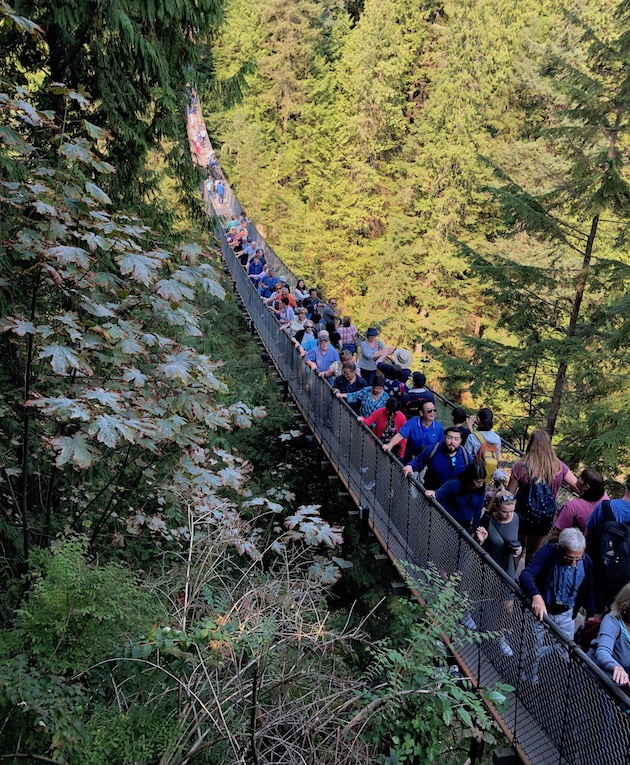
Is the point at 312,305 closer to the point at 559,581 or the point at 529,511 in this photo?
the point at 529,511

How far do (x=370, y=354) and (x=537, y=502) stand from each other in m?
3.81

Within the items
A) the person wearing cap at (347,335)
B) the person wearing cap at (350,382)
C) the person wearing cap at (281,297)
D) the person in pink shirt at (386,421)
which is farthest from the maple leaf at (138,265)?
the person wearing cap at (281,297)

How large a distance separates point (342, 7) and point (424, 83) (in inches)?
829

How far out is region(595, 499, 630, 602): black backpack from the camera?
3904 mm

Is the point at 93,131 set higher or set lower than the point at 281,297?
higher

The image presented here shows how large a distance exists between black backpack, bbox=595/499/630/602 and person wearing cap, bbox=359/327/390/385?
4401mm

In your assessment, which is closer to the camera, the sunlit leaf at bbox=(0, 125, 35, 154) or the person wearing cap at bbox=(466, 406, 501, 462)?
the sunlit leaf at bbox=(0, 125, 35, 154)

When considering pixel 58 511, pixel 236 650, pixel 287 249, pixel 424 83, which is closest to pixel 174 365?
pixel 236 650

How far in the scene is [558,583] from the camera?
3.72 m

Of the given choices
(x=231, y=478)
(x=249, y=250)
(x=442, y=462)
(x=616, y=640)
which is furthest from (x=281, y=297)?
(x=616, y=640)

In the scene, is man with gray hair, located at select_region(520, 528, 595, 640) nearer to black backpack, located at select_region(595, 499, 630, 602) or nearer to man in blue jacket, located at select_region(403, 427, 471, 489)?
black backpack, located at select_region(595, 499, 630, 602)

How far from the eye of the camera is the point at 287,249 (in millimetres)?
36344

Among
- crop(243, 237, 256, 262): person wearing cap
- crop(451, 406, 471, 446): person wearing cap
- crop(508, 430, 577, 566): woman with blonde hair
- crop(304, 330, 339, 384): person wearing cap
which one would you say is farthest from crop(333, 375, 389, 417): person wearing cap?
crop(243, 237, 256, 262): person wearing cap

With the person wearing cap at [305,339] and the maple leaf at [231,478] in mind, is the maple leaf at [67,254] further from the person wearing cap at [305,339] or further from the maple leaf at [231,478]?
the person wearing cap at [305,339]
